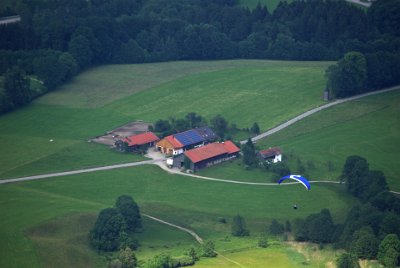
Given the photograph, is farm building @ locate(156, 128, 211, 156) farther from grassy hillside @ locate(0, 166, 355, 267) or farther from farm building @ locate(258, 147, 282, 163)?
farm building @ locate(258, 147, 282, 163)

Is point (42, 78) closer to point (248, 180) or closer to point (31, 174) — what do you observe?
point (31, 174)

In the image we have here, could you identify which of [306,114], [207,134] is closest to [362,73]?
[306,114]

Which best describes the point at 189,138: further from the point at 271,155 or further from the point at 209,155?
the point at 271,155

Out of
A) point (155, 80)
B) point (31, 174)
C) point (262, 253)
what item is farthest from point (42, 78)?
point (262, 253)

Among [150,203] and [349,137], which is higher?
[349,137]

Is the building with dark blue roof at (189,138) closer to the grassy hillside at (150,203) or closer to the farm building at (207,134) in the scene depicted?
the farm building at (207,134)

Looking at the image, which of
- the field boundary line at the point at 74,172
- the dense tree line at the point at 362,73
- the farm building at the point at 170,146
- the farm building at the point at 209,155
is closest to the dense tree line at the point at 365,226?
the farm building at the point at 209,155
